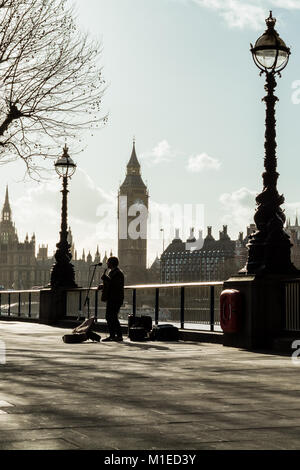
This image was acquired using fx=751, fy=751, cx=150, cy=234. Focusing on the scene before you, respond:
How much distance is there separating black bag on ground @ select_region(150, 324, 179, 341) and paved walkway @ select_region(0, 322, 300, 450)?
14.1 ft

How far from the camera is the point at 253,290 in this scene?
11.9 m

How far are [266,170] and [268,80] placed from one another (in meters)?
1.56

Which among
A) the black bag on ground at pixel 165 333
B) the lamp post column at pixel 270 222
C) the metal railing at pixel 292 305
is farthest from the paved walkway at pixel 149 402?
the black bag on ground at pixel 165 333

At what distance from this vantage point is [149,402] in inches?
230

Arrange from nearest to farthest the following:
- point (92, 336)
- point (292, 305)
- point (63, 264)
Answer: point (292, 305) < point (92, 336) < point (63, 264)

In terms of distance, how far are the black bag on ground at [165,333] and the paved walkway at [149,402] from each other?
429cm

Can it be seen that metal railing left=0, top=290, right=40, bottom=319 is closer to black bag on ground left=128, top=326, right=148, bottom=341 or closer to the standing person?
the standing person

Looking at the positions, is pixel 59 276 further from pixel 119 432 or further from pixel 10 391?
pixel 119 432

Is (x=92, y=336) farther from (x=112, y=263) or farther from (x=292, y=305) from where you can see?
(x=292, y=305)

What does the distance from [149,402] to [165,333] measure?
8627mm

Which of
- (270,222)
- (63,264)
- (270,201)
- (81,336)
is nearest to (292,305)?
(270,222)

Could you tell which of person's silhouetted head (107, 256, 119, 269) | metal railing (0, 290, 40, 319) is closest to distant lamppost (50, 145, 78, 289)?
metal railing (0, 290, 40, 319)

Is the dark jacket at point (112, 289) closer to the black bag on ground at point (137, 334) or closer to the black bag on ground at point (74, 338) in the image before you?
the black bag on ground at point (137, 334)
